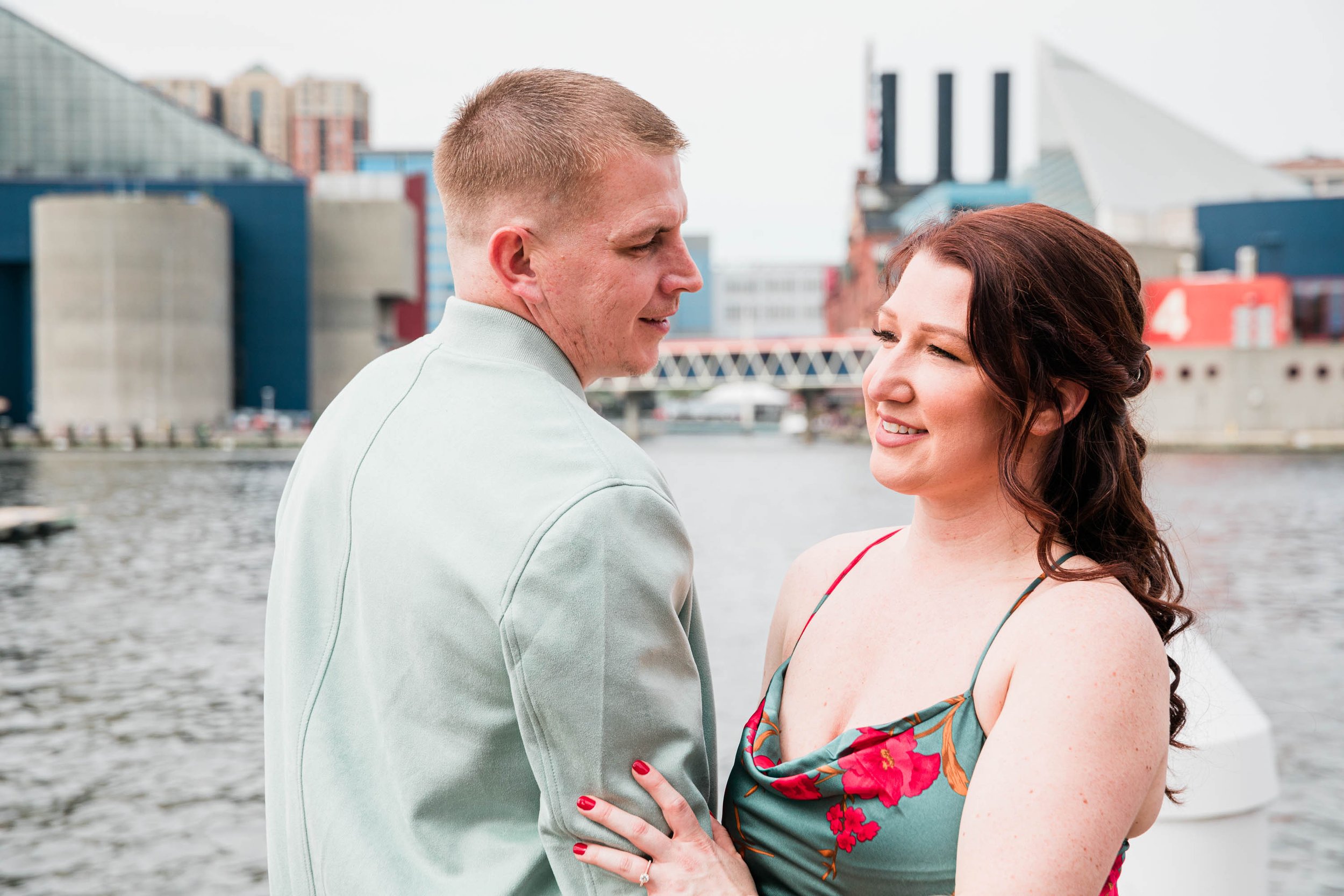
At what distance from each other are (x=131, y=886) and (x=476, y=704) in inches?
237

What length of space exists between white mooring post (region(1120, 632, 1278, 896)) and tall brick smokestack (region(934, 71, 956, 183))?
97510mm

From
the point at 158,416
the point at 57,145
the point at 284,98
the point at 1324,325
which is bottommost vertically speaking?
the point at 158,416

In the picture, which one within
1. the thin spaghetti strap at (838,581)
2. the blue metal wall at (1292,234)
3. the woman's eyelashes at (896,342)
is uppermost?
the blue metal wall at (1292,234)

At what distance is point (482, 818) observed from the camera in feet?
4.09

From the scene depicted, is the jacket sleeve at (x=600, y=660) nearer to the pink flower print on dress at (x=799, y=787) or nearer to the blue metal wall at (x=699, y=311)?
the pink flower print on dress at (x=799, y=787)

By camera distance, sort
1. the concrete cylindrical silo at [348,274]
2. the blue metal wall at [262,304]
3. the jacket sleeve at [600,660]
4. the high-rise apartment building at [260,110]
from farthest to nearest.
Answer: the high-rise apartment building at [260,110] → the concrete cylindrical silo at [348,274] → the blue metal wall at [262,304] → the jacket sleeve at [600,660]

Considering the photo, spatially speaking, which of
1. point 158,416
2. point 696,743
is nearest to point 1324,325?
point 158,416

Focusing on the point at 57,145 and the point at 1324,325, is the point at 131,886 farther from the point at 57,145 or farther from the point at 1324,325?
the point at 57,145

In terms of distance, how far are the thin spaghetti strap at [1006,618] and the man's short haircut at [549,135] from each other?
0.65 metres

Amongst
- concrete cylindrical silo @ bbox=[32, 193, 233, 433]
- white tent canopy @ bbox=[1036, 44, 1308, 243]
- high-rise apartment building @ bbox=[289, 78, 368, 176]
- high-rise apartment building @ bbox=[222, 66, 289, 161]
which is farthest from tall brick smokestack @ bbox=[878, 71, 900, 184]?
high-rise apartment building @ bbox=[222, 66, 289, 161]

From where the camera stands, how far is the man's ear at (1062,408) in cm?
154

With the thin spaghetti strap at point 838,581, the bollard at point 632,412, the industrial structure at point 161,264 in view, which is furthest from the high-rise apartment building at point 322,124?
the thin spaghetti strap at point 838,581

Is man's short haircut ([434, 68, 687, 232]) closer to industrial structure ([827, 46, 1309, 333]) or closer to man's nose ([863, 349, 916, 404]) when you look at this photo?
man's nose ([863, 349, 916, 404])

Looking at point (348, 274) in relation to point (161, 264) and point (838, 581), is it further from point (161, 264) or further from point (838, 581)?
point (838, 581)
